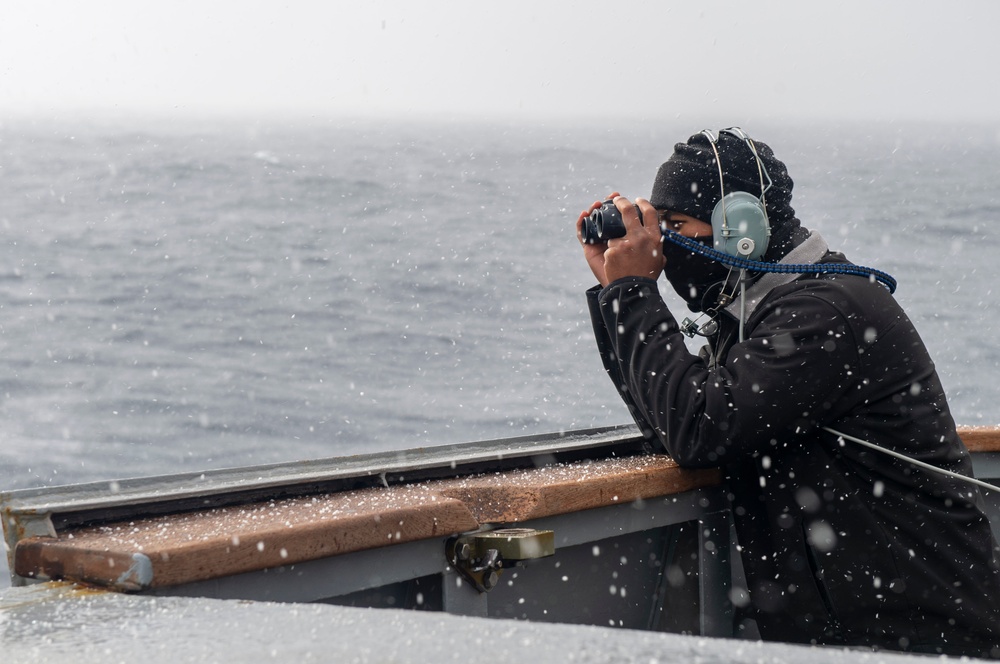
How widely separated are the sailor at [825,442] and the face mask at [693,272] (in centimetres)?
9

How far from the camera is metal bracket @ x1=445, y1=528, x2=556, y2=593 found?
1751 mm

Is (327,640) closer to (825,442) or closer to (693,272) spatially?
(825,442)

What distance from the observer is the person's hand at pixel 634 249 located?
218 cm

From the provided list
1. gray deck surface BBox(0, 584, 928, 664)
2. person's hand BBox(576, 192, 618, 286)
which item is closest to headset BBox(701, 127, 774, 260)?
person's hand BBox(576, 192, 618, 286)

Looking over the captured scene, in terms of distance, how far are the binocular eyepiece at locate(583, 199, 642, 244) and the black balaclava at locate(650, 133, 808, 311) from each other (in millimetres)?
129

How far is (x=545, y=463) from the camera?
2314 mm

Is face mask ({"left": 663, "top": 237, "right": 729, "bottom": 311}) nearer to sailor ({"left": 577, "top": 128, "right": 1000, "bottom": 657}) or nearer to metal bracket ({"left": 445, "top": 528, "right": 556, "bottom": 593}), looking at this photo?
sailor ({"left": 577, "top": 128, "right": 1000, "bottom": 657})

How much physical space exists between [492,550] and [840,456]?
0.72 meters

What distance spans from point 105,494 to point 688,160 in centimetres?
136

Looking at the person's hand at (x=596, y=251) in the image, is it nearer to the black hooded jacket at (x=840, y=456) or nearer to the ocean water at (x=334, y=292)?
the black hooded jacket at (x=840, y=456)

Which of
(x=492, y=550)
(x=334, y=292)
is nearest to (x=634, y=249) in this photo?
(x=492, y=550)

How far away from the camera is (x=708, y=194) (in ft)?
7.43

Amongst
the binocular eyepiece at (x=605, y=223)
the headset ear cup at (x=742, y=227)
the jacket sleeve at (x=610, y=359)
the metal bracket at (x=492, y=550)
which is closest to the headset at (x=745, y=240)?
the headset ear cup at (x=742, y=227)

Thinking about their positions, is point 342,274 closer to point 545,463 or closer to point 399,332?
point 399,332
